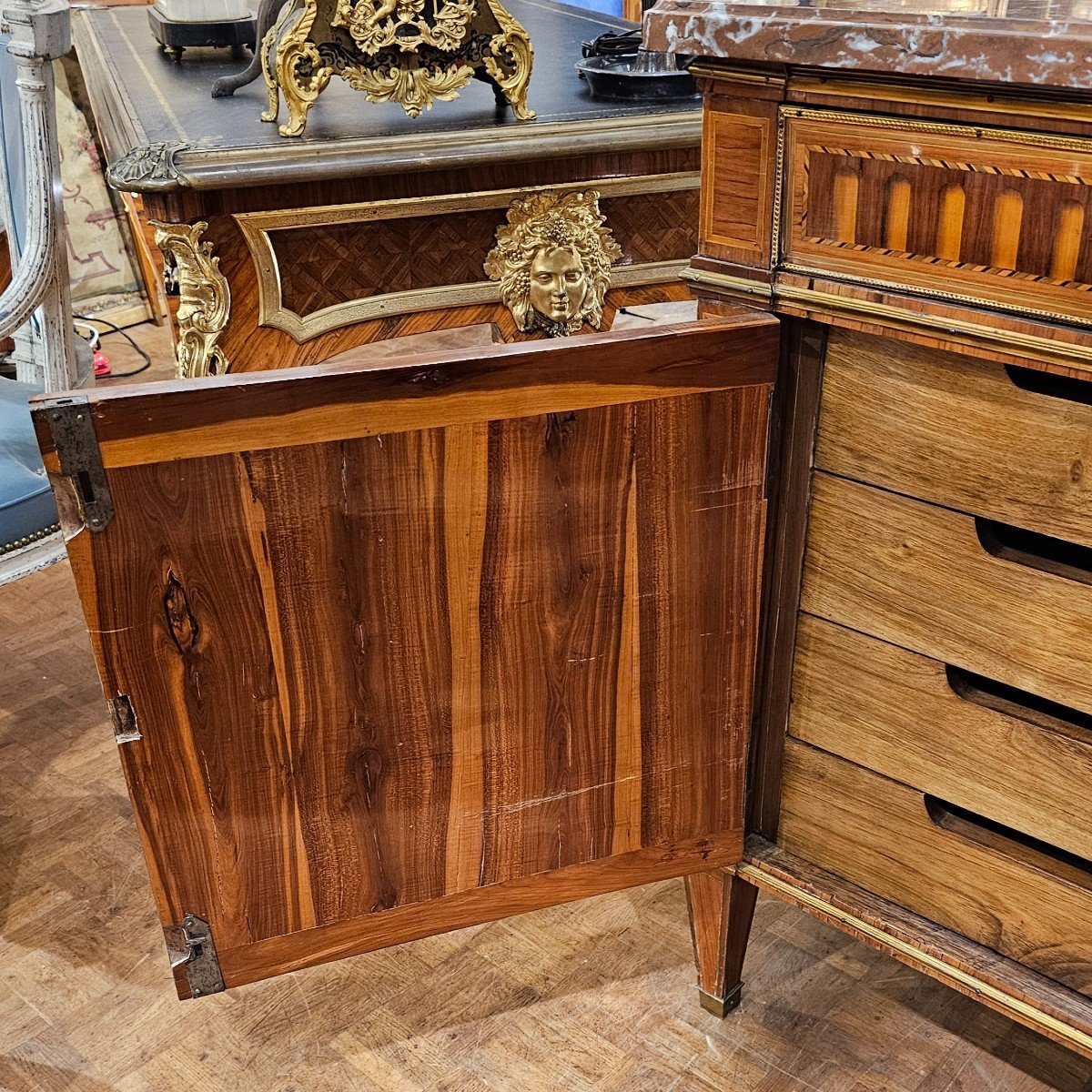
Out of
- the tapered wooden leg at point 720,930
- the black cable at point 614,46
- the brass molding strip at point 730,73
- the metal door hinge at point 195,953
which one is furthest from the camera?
the black cable at point 614,46

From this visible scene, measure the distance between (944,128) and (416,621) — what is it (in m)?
0.42

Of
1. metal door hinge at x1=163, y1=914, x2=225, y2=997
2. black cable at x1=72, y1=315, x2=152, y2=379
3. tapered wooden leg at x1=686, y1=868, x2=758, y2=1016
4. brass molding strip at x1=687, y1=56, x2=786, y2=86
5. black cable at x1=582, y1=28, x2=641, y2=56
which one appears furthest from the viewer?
black cable at x1=72, y1=315, x2=152, y2=379

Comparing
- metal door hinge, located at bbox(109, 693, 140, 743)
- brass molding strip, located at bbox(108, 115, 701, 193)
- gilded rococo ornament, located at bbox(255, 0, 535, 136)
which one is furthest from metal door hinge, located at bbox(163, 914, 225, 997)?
gilded rococo ornament, located at bbox(255, 0, 535, 136)

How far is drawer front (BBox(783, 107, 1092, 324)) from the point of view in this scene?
0.63 metres

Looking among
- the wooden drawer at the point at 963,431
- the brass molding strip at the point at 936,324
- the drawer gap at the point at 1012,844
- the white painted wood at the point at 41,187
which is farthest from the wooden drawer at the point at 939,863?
the white painted wood at the point at 41,187

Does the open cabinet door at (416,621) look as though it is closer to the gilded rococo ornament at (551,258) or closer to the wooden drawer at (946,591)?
the wooden drawer at (946,591)

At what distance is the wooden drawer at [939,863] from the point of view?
812 mm

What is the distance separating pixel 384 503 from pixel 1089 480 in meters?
0.41

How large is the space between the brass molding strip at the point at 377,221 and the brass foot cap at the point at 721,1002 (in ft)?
2.30

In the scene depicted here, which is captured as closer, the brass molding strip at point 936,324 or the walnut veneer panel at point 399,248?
the brass molding strip at point 936,324

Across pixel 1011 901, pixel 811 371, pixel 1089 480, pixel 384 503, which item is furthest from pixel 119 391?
pixel 1011 901

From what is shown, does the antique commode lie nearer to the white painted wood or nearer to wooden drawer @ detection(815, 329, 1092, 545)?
wooden drawer @ detection(815, 329, 1092, 545)

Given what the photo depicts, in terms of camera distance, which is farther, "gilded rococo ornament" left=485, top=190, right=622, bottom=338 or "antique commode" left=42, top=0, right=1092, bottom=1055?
"gilded rococo ornament" left=485, top=190, right=622, bottom=338

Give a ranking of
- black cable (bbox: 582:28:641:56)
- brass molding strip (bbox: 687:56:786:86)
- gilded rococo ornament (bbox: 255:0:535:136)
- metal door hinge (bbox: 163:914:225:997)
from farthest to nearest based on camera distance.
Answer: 1. black cable (bbox: 582:28:641:56)
2. gilded rococo ornament (bbox: 255:0:535:136)
3. metal door hinge (bbox: 163:914:225:997)
4. brass molding strip (bbox: 687:56:786:86)
